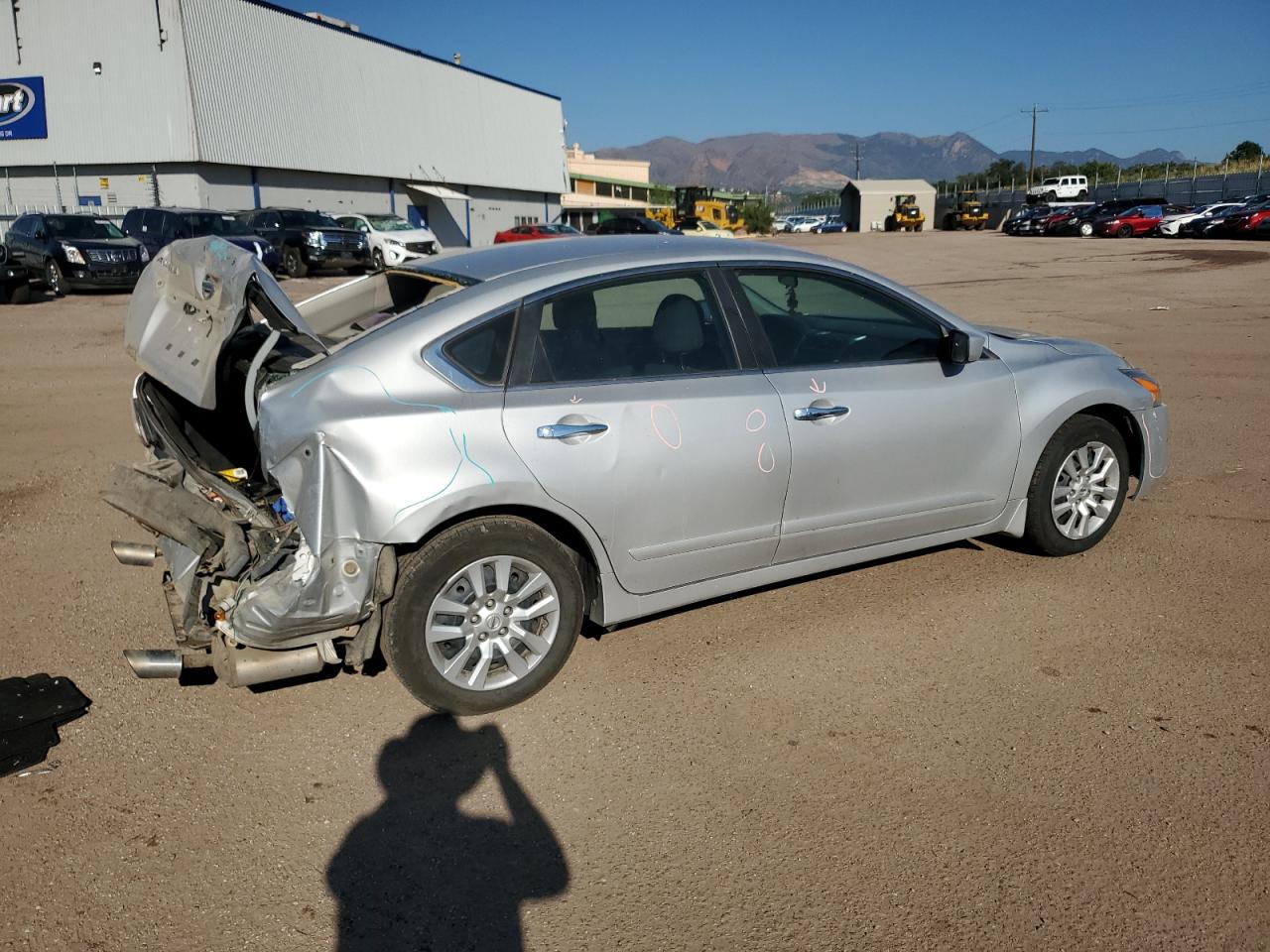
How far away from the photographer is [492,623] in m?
3.74

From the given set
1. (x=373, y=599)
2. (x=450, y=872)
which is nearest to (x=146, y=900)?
(x=450, y=872)

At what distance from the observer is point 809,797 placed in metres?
3.28

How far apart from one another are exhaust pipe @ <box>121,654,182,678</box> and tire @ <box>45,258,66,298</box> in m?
18.4

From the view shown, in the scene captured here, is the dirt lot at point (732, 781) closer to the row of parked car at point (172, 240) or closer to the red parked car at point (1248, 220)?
the row of parked car at point (172, 240)

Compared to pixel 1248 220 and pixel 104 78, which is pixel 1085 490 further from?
pixel 104 78

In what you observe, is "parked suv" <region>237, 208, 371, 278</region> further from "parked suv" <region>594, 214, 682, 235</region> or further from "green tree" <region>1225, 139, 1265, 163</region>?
"green tree" <region>1225, 139, 1265, 163</region>

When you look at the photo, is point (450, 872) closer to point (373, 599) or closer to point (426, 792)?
point (426, 792)

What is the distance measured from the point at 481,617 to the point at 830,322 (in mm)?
2297

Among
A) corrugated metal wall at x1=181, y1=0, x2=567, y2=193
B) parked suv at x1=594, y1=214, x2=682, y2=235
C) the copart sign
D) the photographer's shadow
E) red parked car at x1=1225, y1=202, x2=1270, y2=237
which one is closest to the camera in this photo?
the photographer's shadow

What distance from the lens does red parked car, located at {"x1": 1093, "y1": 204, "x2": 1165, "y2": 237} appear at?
43531 millimetres

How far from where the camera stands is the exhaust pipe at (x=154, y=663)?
3.68 meters

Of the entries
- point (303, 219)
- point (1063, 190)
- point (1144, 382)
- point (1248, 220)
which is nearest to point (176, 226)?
point (303, 219)

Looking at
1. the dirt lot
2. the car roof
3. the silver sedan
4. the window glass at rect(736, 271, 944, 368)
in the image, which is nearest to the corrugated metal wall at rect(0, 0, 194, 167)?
the dirt lot

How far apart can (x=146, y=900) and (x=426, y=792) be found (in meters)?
0.87
